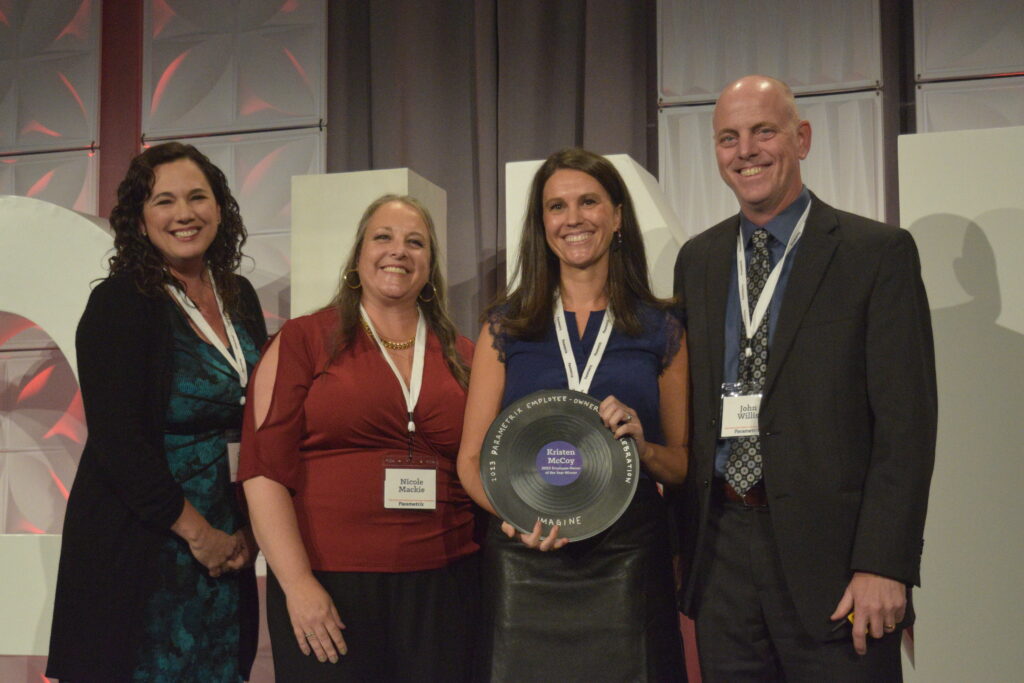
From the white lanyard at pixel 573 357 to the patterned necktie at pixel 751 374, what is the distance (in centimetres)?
→ 31

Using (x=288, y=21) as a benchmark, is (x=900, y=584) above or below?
below

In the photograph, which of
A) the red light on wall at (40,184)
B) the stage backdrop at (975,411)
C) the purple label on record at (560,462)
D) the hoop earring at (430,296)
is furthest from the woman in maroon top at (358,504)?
the red light on wall at (40,184)

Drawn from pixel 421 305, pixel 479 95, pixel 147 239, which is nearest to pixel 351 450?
pixel 421 305

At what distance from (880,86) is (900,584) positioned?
3202mm

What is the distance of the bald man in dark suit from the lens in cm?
198

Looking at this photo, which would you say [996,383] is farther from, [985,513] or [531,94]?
[531,94]

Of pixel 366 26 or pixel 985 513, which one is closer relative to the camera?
pixel 985 513

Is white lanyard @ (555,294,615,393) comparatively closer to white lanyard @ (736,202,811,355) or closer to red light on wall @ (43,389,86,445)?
white lanyard @ (736,202,811,355)

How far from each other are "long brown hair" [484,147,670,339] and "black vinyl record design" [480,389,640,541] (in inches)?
12.3

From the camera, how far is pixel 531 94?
492cm

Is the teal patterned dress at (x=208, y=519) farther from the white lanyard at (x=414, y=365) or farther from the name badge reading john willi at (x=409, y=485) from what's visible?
the name badge reading john willi at (x=409, y=485)

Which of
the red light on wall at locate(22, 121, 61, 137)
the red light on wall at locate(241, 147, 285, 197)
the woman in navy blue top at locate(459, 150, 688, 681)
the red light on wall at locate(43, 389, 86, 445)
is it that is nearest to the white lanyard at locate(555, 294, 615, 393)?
the woman in navy blue top at locate(459, 150, 688, 681)

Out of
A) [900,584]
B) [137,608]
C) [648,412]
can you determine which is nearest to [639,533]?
[648,412]

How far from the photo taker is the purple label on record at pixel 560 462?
1.99 m
